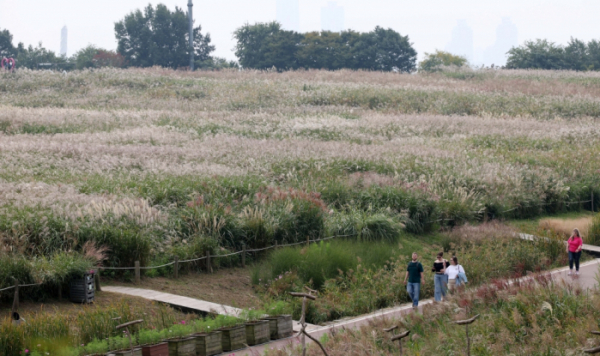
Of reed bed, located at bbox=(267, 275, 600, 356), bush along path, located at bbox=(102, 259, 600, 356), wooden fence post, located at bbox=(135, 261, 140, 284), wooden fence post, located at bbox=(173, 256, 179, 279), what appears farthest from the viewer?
wooden fence post, located at bbox=(173, 256, 179, 279)

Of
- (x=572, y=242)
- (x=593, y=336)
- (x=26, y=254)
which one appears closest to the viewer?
(x=593, y=336)

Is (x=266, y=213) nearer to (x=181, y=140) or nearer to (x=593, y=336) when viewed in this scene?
(x=593, y=336)

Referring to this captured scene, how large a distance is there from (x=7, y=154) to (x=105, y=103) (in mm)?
21492

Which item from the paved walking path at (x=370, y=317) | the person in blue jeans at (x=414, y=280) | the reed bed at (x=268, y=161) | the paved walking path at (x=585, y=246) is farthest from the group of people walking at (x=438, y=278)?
the paved walking path at (x=585, y=246)

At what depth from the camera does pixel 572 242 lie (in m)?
16.0

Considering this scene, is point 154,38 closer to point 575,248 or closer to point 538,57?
point 538,57

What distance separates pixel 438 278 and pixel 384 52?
75.1 meters

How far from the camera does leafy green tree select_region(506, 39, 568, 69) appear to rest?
8556cm

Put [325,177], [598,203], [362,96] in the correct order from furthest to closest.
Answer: [362,96]
[598,203]
[325,177]

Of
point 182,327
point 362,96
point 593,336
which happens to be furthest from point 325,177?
point 362,96

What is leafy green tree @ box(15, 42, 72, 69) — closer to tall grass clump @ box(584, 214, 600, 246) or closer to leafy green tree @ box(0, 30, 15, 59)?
leafy green tree @ box(0, 30, 15, 59)

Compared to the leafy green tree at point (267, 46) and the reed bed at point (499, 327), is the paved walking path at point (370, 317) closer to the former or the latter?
the reed bed at point (499, 327)

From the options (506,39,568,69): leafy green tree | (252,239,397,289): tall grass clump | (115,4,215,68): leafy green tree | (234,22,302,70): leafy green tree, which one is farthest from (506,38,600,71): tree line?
(252,239,397,289): tall grass clump

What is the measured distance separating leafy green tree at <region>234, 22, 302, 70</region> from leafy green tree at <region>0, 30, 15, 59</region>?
2926 cm
